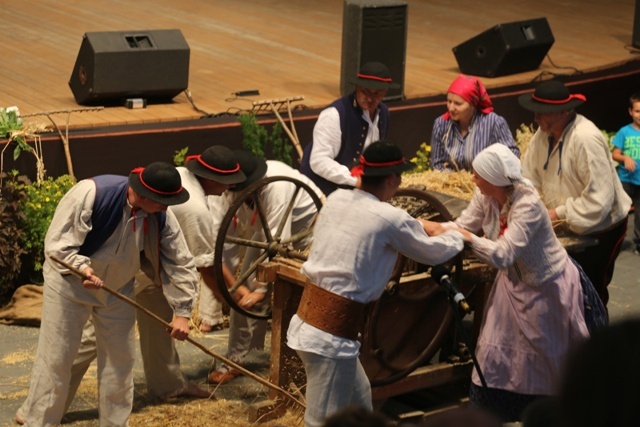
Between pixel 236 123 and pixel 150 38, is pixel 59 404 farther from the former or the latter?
pixel 150 38

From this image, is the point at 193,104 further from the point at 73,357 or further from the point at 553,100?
the point at 73,357

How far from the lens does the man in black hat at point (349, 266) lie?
4.55 meters

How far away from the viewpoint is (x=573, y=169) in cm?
621

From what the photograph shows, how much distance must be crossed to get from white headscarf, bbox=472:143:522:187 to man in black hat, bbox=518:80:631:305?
116cm

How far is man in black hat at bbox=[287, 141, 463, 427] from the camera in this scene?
455 centimetres

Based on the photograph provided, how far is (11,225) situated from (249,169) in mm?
2021

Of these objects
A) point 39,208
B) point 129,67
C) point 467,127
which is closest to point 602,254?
point 467,127

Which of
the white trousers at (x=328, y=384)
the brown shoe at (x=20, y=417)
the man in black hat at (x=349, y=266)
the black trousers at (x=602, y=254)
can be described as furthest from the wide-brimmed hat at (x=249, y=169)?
the black trousers at (x=602, y=254)

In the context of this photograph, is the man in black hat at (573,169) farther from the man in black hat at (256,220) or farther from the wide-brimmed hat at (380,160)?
the wide-brimmed hat at (380,160)

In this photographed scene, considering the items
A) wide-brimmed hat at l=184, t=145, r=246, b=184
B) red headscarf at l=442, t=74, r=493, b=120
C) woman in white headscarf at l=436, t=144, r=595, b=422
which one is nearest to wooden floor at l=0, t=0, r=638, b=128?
red headscarf at l=442, t=74, r=493, b=120

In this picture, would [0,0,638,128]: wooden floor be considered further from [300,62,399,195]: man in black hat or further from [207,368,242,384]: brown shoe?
[207,368,242,384]: brown shoe

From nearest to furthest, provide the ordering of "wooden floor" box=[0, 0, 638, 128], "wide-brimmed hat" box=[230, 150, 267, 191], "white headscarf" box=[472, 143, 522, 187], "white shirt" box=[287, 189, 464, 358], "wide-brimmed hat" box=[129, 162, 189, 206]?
"white shirt" box=[287, 189, 464, 358] → "white headscarf" box=[472, 143, 522, 187] → "wide-brimmed hat" box=[129, 162, 189, 206] → "wide-brimmed hat" box=[230, 150, 267, 191] → "wooden floor" box=[0, 0, 638, 128]

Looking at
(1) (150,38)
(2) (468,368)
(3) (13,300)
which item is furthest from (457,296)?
(1) (150,38)

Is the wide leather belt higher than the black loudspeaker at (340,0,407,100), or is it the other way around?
the wide leather belt
